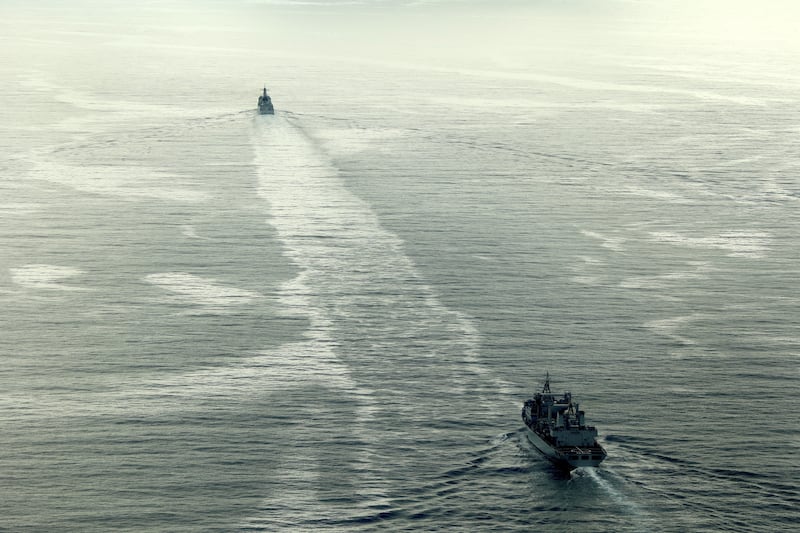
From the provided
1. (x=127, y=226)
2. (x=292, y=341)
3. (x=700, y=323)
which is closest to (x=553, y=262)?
(x=700, y=323)

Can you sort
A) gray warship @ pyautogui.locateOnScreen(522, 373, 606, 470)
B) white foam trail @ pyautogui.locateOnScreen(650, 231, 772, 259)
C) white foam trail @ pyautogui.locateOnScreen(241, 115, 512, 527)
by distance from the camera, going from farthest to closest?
white foam trail @ pyautogui.locateOnScreen(650, 231, 772, 259) → gray warship @ pyautogui.locateOnScreen(522, 373, 606, 470) → white foam trail @ pyautogui.locateOnScreen(241, 115, 512, 527)

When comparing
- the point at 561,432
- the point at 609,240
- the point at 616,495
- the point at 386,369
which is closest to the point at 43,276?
the point at 386,369

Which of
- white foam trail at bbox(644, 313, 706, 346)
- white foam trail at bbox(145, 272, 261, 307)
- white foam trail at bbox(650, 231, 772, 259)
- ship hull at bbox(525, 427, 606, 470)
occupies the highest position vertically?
Answer: white foam trail at bbox(650, 231, 772, 259)

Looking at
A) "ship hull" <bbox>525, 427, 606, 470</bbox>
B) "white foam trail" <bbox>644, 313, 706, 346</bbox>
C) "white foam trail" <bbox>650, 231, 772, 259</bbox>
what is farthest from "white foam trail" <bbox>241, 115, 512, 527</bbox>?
"white foam trail" <bbox>650, 231, 772, 259</bbox>

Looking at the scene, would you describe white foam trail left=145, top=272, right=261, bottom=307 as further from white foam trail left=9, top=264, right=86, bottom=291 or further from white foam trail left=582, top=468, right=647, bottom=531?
white foam trail left=582, top=468, right=647, bottom=531

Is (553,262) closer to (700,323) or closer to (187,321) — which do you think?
(700,323)

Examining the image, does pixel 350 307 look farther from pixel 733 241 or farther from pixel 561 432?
pixel 733 241

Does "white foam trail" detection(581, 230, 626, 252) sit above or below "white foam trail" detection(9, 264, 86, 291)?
above

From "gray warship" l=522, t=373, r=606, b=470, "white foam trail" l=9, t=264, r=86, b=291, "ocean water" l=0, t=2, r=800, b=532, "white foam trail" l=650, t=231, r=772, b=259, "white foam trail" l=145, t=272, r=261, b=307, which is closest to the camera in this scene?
"ocean water" l=0, t=2, r=800, b=532
